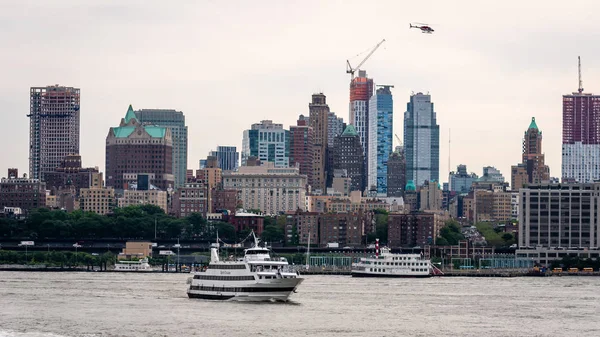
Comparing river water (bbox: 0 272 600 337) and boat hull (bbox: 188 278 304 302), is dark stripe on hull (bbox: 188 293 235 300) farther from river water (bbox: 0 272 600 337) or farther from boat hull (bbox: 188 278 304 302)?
river water (bbox: 0 272 600 337)

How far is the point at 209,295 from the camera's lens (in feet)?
499

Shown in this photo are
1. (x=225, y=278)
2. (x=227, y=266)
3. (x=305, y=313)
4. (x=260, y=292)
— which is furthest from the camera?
(x=225, y=278)

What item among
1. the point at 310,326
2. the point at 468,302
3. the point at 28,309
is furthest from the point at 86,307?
the point at 468,302

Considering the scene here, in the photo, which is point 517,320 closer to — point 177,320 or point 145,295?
point 177,320

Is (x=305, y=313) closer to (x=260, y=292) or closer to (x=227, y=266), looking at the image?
(x=260, y=292)

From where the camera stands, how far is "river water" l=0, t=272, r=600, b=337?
125438mm

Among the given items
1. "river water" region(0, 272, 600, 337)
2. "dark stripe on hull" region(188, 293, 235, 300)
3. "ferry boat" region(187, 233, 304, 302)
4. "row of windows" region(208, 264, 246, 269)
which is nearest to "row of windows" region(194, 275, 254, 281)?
"ferry boat" region(187, 233, 304, 302)

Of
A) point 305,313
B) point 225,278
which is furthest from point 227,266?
point 305,313

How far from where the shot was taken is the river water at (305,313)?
125 m

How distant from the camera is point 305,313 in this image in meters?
140

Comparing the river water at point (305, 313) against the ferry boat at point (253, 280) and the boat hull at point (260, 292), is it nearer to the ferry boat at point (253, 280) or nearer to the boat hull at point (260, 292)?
the boat hull at point (260, 292)

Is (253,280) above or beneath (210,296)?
above

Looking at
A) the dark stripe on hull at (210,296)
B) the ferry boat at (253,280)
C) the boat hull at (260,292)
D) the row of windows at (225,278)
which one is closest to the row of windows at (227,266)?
the ferry boat at (253,280)

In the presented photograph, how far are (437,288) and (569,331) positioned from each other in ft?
215
